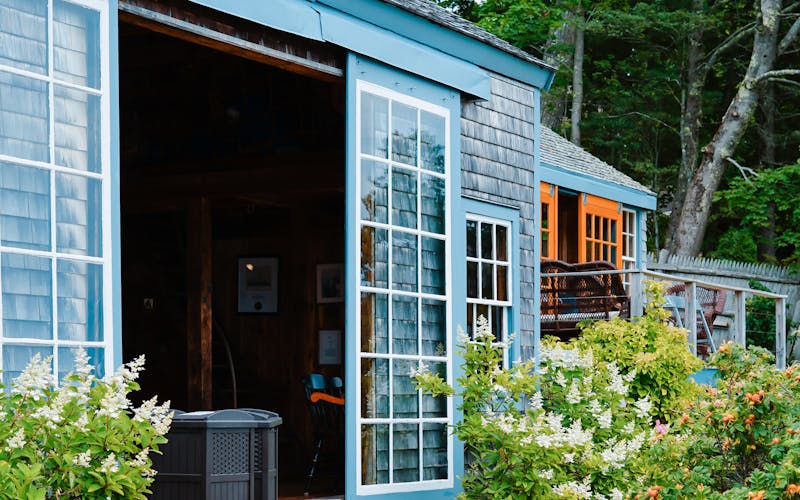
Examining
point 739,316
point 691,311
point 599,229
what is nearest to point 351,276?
point 691,311

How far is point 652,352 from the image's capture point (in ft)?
37.0

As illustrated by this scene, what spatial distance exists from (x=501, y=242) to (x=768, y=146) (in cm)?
1776

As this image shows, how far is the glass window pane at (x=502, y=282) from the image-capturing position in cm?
966

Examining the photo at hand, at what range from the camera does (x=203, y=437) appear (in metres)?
6.27

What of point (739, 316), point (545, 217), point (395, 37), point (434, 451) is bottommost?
point (434, 451)

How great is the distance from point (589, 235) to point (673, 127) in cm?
1268

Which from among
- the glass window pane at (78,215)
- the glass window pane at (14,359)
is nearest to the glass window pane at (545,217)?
the glass window pane at (78,215)

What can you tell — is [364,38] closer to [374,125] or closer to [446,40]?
[374,125]

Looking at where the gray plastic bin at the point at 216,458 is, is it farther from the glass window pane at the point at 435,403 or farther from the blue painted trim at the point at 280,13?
the blue painted trim at the point at 280,13

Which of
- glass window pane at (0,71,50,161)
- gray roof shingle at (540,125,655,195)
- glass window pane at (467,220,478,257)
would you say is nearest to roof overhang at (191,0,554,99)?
glass window pane at (467,220,478,257)

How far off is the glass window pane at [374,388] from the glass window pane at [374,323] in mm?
97

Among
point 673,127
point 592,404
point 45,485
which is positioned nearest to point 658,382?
point 592,404

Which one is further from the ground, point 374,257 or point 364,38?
point 364,38

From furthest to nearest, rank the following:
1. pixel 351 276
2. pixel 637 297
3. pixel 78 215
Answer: pixel 637 297 → pixel 351 276 → pixel 78 215
